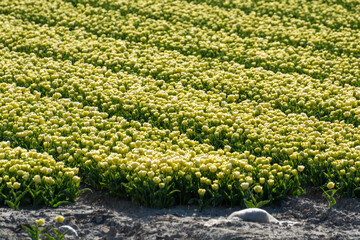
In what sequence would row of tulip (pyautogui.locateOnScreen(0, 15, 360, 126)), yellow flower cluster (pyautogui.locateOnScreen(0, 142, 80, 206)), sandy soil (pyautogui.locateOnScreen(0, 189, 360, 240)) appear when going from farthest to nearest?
row of tulip (pyautogui.locateOnScreen(0, 15, 360, 126)) < yellow flower cluster (pyautogui.locateOnScreen(0, 142, 80, 206)) < sandy soil (pyautogui.locateOnScreen(0, 189, 360, 240))

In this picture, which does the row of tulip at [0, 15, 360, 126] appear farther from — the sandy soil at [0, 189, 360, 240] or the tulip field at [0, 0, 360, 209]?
the sandy soil at [0, 189, 360, 240]

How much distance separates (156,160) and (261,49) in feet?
15.2

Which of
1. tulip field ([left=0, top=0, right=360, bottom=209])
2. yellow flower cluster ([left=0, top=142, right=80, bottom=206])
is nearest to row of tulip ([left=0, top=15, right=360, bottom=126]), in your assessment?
tulip field ([left=0, top=0, right=360, bottom=209])

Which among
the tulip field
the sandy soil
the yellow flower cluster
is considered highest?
the tulip field

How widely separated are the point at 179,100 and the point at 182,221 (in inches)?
114

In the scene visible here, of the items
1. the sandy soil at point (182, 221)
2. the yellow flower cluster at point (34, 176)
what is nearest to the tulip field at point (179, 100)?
the yellow flower cluster at point (34, 176)

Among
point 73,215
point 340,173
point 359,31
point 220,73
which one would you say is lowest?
point 73,215

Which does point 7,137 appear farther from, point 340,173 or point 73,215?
point 340,173

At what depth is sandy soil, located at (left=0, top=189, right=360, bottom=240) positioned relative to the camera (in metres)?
4.38

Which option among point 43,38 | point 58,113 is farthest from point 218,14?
point 58,113

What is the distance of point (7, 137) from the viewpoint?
6.30 m

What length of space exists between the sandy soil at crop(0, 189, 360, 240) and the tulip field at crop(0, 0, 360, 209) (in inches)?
5.7

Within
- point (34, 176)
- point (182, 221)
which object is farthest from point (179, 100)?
point (182, 221)

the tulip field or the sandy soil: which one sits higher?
the tulip field
